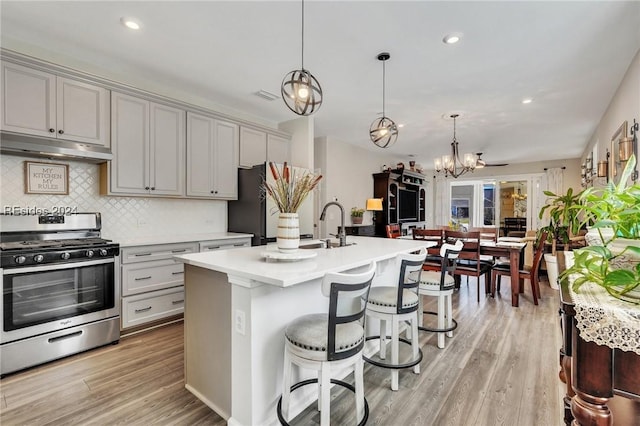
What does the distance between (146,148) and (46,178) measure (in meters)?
0.91

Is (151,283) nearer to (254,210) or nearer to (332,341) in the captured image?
(254,210)

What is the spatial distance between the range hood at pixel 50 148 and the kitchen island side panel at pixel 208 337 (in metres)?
1.76

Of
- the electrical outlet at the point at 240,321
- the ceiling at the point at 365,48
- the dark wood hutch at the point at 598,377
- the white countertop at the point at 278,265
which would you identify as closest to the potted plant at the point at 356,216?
the ceiling at the point at 365,48

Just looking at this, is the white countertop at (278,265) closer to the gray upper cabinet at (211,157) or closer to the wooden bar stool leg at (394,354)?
the wooden bar stool leg at (394,354)

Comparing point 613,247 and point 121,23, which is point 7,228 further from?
point 613,247

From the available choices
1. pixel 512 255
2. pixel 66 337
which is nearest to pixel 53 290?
pixel 66 337

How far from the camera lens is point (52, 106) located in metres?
2.67

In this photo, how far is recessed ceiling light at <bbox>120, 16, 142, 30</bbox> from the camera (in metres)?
2.38

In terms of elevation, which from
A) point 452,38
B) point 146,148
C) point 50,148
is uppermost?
point 452,38

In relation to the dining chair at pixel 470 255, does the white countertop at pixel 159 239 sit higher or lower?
higher

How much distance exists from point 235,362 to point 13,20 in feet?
10.4

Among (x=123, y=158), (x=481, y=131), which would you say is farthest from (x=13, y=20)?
(x=481, y=131)

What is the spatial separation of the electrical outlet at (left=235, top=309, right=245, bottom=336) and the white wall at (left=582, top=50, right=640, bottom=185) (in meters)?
3.77

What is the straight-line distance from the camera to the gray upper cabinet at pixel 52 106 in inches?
97.0
